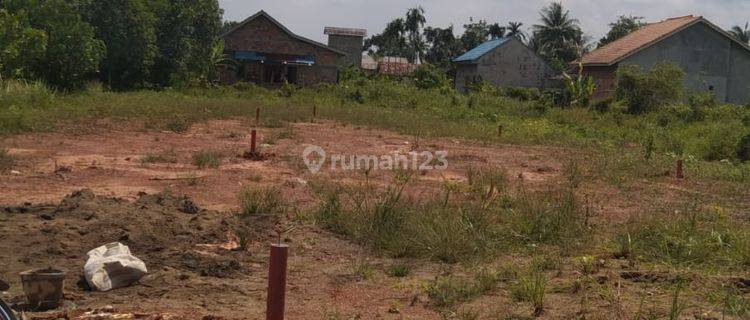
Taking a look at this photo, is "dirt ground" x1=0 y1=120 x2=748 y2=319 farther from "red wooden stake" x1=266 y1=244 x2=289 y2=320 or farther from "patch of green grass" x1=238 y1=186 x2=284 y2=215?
"red wooden stake" x1=266 y1=244 x2=289 y2=320

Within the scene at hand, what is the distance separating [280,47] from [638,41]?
1880 centimetres

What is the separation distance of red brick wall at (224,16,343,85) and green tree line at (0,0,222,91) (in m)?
3.70

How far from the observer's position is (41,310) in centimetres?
475

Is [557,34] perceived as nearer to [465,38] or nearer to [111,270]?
Answer: [465,38]

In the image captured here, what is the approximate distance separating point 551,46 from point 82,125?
46448 millimetres

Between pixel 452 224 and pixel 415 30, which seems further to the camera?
pixel 415 30

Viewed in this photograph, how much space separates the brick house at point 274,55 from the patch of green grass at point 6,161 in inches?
1116

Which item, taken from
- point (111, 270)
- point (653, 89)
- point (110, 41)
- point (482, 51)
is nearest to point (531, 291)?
point (111, 270)

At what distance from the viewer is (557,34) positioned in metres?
57.3

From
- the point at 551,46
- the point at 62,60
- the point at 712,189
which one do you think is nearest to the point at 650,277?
the point at 712,189

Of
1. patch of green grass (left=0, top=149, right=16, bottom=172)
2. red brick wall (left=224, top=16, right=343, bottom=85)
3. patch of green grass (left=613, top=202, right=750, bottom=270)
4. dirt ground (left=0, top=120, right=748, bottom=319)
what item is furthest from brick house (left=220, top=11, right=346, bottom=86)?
patch of green grass (left=613, top=202, right=750, bottom=270)

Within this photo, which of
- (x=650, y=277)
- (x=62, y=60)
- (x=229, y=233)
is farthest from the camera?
(x=62, y=60)

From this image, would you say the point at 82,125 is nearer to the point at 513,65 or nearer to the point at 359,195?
the point at 359,195

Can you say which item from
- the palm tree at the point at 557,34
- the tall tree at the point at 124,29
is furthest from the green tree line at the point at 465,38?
the tall tree at the point at 124,29
